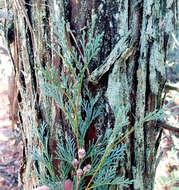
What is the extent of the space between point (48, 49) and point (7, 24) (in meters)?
0.27

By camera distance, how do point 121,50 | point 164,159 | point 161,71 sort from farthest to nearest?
1. point 164,159
2. point 161,71
3. point 121,50

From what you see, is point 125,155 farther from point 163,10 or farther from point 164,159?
point 164,159

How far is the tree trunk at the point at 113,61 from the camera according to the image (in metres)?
0.83

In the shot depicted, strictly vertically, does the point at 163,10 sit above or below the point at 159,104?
above

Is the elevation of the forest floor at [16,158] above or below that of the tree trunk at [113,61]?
below

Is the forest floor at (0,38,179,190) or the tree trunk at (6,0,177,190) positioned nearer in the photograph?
the tree trunk at (6,0,177,190)

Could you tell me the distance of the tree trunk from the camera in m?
0.83

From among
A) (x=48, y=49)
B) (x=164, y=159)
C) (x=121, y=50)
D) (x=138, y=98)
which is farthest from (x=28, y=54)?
(x=164, y=159)

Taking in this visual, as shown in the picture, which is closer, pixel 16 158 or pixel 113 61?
pixel 113 61

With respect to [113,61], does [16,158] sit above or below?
below

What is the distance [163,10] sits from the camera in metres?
0.91

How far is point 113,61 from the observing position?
32.4 inches

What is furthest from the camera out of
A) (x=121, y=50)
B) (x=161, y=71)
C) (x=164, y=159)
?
(x=164, y=159)

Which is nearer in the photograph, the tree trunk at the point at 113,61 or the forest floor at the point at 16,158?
the tree trunk at the point at 113,61
